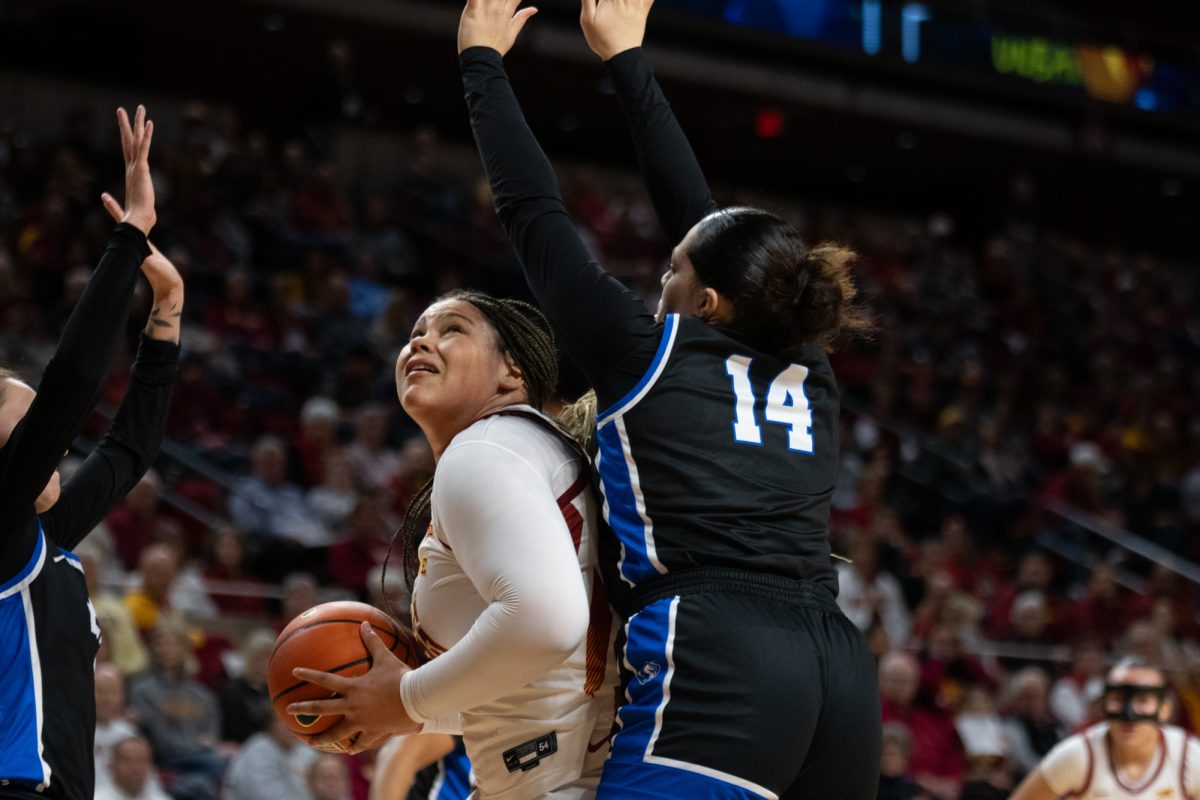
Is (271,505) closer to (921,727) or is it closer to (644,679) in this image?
(921,727)

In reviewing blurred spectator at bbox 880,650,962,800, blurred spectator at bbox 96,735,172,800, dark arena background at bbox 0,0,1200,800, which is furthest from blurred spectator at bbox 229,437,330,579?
blurred spectator at bbox 880,650,962,800

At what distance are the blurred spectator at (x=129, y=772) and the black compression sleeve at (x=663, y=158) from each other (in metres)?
4.45

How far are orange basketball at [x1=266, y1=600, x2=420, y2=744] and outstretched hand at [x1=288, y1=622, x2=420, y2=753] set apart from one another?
27 mm

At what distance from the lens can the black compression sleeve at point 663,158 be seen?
2.98 m

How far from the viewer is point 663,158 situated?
9.97ft

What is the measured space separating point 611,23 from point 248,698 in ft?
17.4

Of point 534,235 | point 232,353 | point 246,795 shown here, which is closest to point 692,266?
point 534,235

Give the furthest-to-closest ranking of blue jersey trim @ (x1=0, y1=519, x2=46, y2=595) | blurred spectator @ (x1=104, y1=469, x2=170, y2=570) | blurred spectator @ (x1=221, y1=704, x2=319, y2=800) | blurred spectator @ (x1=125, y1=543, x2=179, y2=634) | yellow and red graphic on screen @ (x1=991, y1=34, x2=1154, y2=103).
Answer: yellow and red graphic on screen @ (x1=991, y1=34, x2=1154, y2=103)
blurred spectator @ (x1=104, y1=469, x2=170, y2=570)
blurred spectator @ (x1=125, y1=543, x2=179, y2=634)
blurred spectator @ (x1=221, y1=704, x2=319, y2=800)
blue jersey trim @ (x1=0, y1=519, x2=46, y2=595)

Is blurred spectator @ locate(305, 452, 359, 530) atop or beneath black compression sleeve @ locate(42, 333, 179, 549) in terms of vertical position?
beneath

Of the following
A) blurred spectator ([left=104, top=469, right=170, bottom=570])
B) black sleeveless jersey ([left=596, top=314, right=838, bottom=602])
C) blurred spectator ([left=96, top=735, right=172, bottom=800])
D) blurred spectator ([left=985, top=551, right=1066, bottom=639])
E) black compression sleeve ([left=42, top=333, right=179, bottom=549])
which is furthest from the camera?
blurred spectator ([left=985, top=551, right=1066, bottom=639])

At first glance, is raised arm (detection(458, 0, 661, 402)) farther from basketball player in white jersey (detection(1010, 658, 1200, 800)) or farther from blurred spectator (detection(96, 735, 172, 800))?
blurred spectator (detection(96, 735, 172, 800))

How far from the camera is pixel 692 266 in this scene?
2.74 m

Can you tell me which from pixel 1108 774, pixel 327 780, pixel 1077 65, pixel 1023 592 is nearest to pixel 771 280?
pixel 1108 774

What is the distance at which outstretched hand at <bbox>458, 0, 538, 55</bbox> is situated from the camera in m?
2.84
